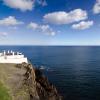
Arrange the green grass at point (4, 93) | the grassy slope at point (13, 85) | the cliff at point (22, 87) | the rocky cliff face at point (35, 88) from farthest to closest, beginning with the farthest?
the rocky cliff face at point (35, 88) < the cliff at point (22, 87) < the grassy slope at point (13, 85) < the green grass at point (4, 93)

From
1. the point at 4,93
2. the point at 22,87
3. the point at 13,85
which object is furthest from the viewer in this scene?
the point at 22,87

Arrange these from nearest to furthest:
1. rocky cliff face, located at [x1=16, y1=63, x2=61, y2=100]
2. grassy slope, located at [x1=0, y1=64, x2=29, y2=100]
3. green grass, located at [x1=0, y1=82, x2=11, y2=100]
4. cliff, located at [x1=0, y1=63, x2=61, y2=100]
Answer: green grass, located at [x1=0, y1=82, x2=11, y2=100], grassy slope, located at [x1=0, y1=64, x2=29, y2=100], cliff, located at [x1=0, y1=63, x2=61, y2=100], rocky cliff face, located at [x1=16, y1=63, x2=61, y2=100]

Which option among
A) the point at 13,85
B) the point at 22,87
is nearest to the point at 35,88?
the point at 22,87

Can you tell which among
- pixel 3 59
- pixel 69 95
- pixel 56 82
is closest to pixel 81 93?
pixel 69 95

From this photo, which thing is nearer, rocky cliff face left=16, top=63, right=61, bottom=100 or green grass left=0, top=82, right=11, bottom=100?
green grass left=0, top=82, right=11, bottom=100

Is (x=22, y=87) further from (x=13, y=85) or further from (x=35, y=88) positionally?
(x=35, y=88)

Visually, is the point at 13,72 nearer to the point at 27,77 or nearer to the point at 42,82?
the point at 27,77

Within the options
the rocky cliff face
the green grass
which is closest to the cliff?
the rocky cliff face

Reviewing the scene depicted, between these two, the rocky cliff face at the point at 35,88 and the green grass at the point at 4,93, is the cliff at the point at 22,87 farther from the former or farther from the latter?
the green grass at the point at 4,93

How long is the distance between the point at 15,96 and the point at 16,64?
27069mm

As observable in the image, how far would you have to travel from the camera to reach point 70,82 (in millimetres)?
84125

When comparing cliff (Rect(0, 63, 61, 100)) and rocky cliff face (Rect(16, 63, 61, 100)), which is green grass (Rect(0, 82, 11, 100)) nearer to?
cliff (Rect(0, 63, 61, 100))

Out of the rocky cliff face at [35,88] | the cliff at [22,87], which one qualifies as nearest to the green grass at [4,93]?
the cliff at [22,87]

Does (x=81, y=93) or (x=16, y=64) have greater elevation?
(x=16, y=64)
